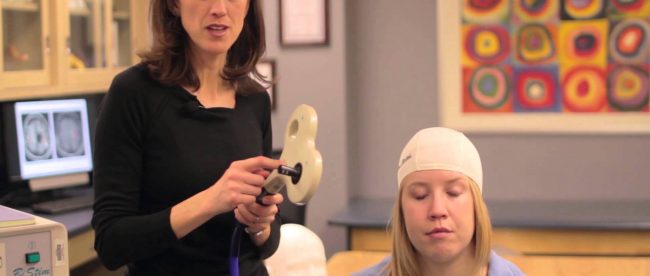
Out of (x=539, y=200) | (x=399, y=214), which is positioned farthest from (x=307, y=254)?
(x=539, y=200)

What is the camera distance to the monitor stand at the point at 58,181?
341 cm

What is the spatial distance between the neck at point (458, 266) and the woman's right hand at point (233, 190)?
512 millimetres

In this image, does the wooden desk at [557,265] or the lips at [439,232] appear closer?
the lips at [439,232]

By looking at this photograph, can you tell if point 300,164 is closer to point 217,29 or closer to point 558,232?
point 217,29

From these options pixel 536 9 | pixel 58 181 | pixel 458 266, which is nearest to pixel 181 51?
pixel 458 266

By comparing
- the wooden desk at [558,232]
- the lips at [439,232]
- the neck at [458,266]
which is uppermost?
the lips at [439,232]

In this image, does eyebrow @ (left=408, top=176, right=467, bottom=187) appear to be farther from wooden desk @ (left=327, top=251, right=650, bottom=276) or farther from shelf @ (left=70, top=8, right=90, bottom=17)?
shelf @ (left=70, top=8, right=90, bottom=17)

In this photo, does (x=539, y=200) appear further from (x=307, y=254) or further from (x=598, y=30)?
(x=307, y=254)

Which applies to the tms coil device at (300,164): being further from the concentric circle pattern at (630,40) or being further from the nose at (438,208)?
the concentric circle pattern at (630,40)

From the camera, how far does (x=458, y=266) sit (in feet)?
5.01

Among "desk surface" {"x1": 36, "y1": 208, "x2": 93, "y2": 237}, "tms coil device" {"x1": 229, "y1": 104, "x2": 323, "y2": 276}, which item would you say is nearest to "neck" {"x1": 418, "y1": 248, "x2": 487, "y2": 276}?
"tms coil device" {"x1": 229, "y1": 104, "x2": 323, "y2": 276}

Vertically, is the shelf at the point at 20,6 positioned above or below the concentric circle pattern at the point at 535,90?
above

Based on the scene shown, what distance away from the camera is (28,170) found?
11.1 feet

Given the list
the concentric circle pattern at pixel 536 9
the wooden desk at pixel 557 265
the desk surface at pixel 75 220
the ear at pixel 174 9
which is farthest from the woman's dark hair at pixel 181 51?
the concentric circle pattern at pixel 536 9
